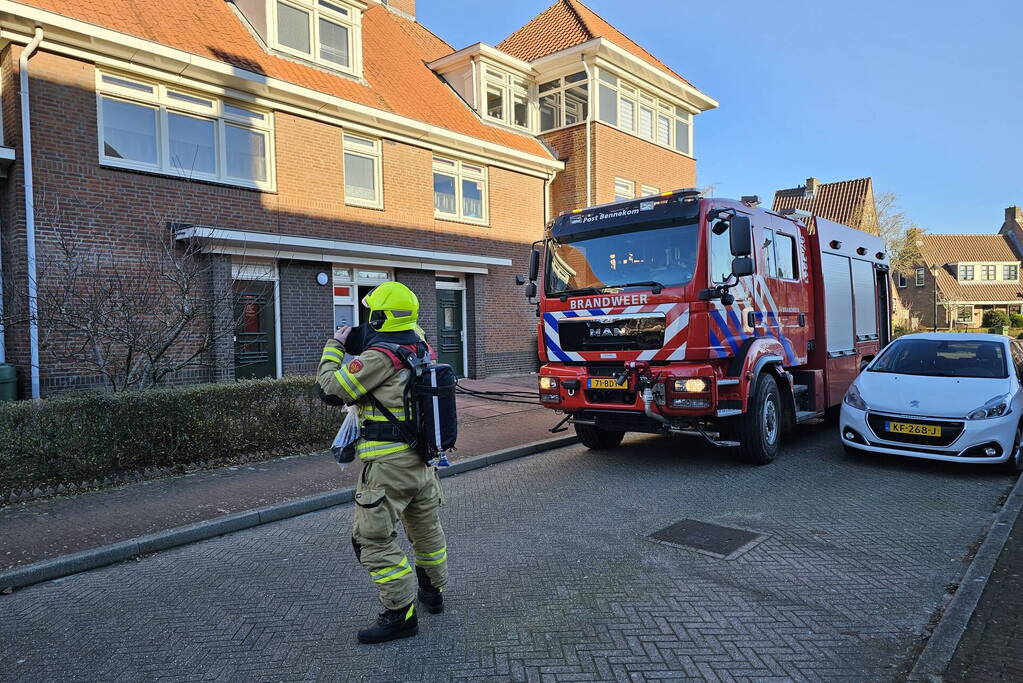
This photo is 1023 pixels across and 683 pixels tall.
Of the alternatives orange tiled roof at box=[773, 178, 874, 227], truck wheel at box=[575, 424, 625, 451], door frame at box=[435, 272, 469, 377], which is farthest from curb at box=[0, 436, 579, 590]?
orange tiled roof at box=[773, 178, 874, 227]

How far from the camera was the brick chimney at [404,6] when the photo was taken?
20.4 meters

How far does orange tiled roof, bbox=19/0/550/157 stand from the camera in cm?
1129

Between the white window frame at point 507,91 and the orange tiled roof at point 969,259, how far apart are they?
41.4 m

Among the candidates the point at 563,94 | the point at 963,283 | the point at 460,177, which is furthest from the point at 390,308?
the point at 963,283

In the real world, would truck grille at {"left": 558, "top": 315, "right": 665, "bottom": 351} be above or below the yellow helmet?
below

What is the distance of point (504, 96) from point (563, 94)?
176 centimetres

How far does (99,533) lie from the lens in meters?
5.18

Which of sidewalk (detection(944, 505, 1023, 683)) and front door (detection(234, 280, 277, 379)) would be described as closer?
sidewalk (detection(944, 505, 1023, 683))

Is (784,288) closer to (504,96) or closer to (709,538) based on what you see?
(709,538)

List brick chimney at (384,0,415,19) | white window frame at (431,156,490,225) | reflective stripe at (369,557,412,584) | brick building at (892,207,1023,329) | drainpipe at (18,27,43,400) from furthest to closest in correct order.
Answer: brick building at (892,207,1023,329), brick chimney at (384,0,415,19), white window frame at (431,156,490,225), drainpipe at (18,27,43,400), reflective stripe at (369,557,412,584)

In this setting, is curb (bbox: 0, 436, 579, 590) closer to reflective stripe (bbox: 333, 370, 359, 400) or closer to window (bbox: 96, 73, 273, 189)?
reflective stripe (bbox: 333, 370, 359, 400)

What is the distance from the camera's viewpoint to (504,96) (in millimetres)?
18984

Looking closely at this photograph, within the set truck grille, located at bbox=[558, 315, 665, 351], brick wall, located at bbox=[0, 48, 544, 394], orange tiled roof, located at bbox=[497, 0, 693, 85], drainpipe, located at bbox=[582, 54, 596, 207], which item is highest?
orange tiled roof, located at bbox=[497, 0, 693, 85]

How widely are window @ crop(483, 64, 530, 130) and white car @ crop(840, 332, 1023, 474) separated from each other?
13.3 meters
